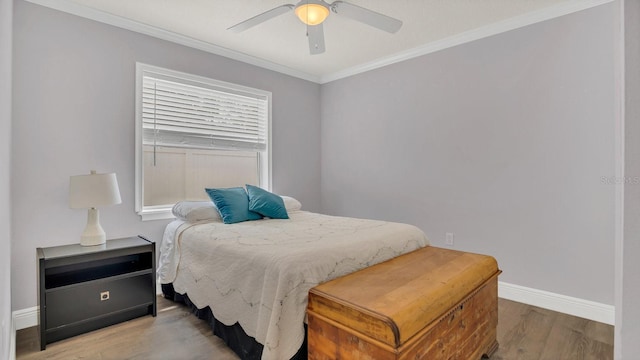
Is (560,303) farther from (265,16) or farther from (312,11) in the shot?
(265,16)

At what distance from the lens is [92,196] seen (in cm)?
222

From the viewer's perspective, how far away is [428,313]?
4.39 feet

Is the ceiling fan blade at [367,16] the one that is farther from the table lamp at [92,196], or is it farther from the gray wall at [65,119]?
the table lamp at [92,196]


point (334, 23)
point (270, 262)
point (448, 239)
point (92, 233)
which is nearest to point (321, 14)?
point (334, 23)

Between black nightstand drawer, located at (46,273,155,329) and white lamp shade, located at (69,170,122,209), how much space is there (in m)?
0.56

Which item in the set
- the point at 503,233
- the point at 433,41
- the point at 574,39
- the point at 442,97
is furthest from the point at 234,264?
the point at 574,39

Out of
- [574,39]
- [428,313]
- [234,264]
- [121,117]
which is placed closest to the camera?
[428,313]

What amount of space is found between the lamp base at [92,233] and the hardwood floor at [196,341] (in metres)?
0.64

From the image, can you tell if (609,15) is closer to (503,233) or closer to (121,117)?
(503,233)

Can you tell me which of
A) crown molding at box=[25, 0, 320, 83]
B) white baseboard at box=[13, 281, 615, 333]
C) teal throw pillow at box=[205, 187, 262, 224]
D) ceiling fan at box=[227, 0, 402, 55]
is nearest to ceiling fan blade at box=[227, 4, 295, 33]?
ceiling fan at box=[227, 0, 402, 55]

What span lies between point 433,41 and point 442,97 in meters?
0.58

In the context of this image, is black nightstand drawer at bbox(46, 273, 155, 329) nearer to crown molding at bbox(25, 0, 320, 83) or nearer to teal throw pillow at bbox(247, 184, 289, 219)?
teal throw pillow at bbox(247, 184, 289, 219)

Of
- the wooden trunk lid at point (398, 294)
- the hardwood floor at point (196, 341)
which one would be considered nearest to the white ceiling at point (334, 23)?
the wooden trunk lid at point (398, 294)

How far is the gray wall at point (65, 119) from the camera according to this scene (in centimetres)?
225
